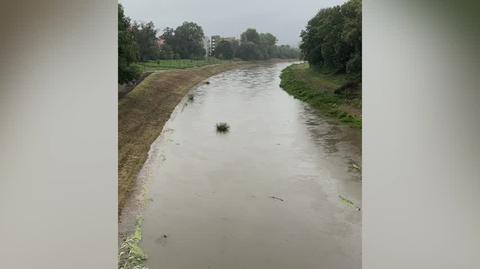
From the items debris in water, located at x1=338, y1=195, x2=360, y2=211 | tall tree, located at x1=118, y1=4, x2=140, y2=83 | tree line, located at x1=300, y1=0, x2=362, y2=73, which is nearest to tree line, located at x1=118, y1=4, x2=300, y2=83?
tall tree, located at x1=118, y1=4, x2=140, y2=83

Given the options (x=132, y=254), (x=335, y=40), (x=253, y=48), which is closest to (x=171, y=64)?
(x=253, y=48)

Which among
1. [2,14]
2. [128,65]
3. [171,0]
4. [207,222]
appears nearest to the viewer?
[2,14]

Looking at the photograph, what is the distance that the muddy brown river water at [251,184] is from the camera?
4722 mm

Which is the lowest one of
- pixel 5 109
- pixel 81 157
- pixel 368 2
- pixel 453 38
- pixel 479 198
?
pixel 479 198

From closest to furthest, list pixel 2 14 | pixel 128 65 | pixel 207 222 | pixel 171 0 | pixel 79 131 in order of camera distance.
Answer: pixel 2 14
pixel 79 131
pixel 207 222
pixel 128 65
pixel 171 0

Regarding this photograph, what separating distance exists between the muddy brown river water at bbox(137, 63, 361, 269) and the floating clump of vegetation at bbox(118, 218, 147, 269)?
9cm

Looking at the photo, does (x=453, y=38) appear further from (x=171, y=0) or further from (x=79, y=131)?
(x=171, y=0)

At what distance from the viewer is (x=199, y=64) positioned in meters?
6.07

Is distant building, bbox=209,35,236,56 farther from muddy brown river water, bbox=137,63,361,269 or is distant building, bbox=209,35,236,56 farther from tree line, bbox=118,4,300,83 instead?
muddy brown river water, bbox=137,63,361,269

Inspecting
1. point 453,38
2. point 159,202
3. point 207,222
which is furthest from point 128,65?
point 453,38

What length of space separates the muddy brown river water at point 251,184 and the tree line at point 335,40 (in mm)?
602

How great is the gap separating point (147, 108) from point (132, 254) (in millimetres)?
2691

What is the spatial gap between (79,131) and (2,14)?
47 centimetres

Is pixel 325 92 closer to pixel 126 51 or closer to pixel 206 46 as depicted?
pixel 206 46
